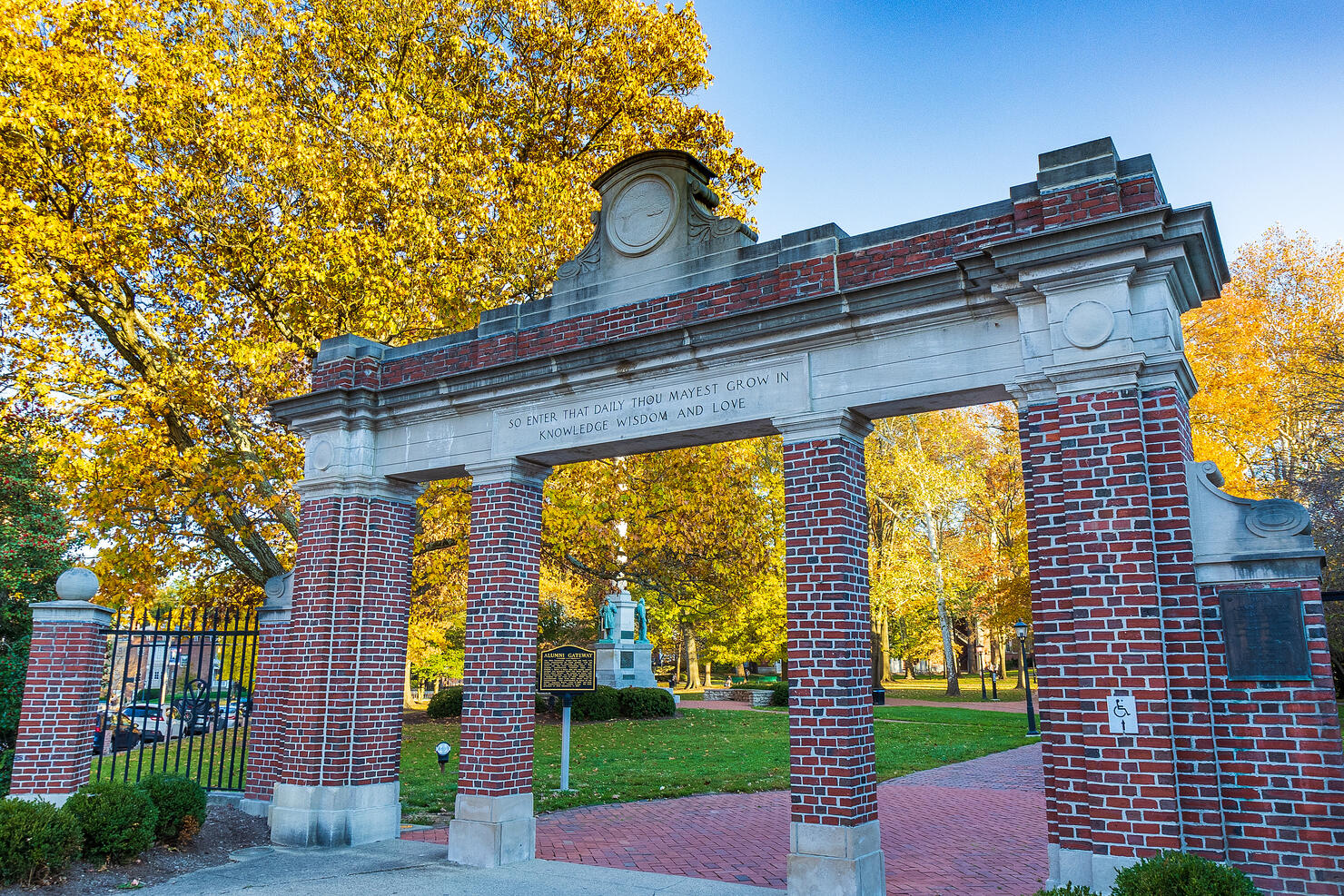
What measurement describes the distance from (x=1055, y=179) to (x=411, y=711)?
2620cm

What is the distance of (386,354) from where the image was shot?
34.2 ft

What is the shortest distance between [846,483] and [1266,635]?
307cm

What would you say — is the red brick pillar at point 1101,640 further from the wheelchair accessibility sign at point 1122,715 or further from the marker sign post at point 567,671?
the marker sign post at point 567,671

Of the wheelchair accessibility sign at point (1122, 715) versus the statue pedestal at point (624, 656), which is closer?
the wheelchair accessibility sign at point (1122, 715)

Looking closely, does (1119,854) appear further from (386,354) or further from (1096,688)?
(386,354)

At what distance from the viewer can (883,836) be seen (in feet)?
30.3

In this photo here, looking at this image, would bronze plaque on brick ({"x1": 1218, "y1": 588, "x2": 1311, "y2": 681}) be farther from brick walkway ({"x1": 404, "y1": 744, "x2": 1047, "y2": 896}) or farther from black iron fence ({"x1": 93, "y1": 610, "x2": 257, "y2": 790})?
black iron fence ({"x1": 93, "y1": 610, "x2": 257, "y2": 790})

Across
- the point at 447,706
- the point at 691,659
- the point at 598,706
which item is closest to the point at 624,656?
the point at 598,706

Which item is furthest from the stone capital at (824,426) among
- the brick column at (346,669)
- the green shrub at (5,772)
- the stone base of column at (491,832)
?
the green shrub at (5,772)

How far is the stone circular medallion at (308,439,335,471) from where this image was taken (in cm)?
998

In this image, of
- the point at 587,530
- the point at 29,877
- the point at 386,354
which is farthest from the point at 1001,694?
the point at 29,877

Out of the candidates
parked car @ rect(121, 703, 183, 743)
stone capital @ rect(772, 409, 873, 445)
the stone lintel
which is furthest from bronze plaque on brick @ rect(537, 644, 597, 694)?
the stone lintel

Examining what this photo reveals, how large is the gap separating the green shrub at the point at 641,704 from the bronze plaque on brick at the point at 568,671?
13182 millimetres

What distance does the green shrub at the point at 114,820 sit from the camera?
7582 mm
